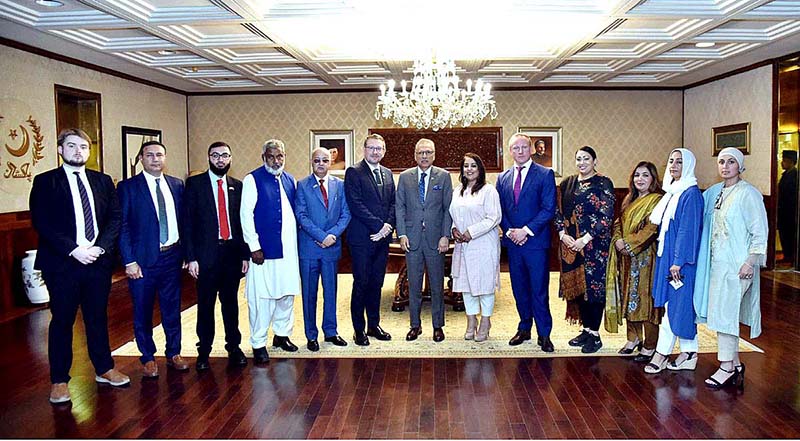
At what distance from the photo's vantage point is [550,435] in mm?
3287

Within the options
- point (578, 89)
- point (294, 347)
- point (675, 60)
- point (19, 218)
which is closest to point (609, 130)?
point (578, 89)

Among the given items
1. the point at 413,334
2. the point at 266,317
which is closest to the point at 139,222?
the point at 266,317

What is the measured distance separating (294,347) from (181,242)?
120 centimetres

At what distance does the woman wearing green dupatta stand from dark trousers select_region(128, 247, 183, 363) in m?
3.04

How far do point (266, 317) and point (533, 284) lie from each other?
6.70 feet

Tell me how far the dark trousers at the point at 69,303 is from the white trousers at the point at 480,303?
105 inches

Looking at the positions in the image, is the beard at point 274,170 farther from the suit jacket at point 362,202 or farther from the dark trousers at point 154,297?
the dark trousers at point 154,297

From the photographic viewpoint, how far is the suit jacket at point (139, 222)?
13.6ft

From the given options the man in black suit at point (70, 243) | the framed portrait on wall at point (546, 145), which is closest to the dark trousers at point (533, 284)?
the man in black suit at point (70, 243)

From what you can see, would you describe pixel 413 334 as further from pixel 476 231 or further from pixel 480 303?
pixel 476 231

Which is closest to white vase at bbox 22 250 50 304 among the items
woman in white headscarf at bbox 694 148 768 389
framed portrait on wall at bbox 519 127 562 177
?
woman in white headscarf at bbox 694 148 768 389

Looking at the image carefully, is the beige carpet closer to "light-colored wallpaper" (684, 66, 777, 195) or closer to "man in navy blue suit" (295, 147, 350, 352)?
"man in navy blue suit" (295, 147, 350, 352)

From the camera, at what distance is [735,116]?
30.0ft

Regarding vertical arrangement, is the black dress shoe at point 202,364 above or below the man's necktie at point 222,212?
below
